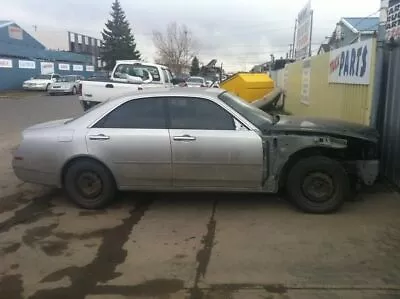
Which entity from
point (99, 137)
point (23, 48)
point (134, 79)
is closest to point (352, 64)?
point (99, 137)

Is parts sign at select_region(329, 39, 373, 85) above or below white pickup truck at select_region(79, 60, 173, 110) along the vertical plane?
above

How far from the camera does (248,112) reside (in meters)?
6.15

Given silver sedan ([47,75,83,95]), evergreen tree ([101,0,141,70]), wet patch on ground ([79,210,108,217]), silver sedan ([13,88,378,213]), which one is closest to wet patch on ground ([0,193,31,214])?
silver sedan ([13,88,378,213])

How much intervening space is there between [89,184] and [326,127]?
3.03 m

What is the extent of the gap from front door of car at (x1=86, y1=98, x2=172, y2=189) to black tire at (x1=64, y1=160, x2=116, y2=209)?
0.45ft

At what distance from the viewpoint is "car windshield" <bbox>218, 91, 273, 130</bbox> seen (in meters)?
5.90

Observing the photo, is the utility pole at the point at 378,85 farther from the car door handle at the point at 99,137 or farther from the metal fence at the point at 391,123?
the car door handle at the point at 99,137

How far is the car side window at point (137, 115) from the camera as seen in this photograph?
234 inches

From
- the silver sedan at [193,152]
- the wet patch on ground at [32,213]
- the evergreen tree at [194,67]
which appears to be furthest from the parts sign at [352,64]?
the evergreen tree at [194,67]

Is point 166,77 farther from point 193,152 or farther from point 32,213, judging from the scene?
point 193,152

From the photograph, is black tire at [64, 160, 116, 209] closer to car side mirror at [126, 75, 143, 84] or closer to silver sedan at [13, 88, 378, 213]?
silver sedan at [13, 88, 378, 213]

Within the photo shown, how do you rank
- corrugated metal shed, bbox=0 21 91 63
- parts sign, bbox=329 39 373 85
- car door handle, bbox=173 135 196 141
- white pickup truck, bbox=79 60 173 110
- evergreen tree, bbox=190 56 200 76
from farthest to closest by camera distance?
evergreen tree, bbox=190 56 200 76, corrugated metal shed, bbox=0 21 91 63, white pickup truck, bbox=79 60 173 110, parts sign, bbox=329 39 373 85, car door handle, bbox=173 135 196 141

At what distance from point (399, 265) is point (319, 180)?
1568 millimetres

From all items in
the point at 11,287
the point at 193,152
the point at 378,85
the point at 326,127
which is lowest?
the point at 11,287
